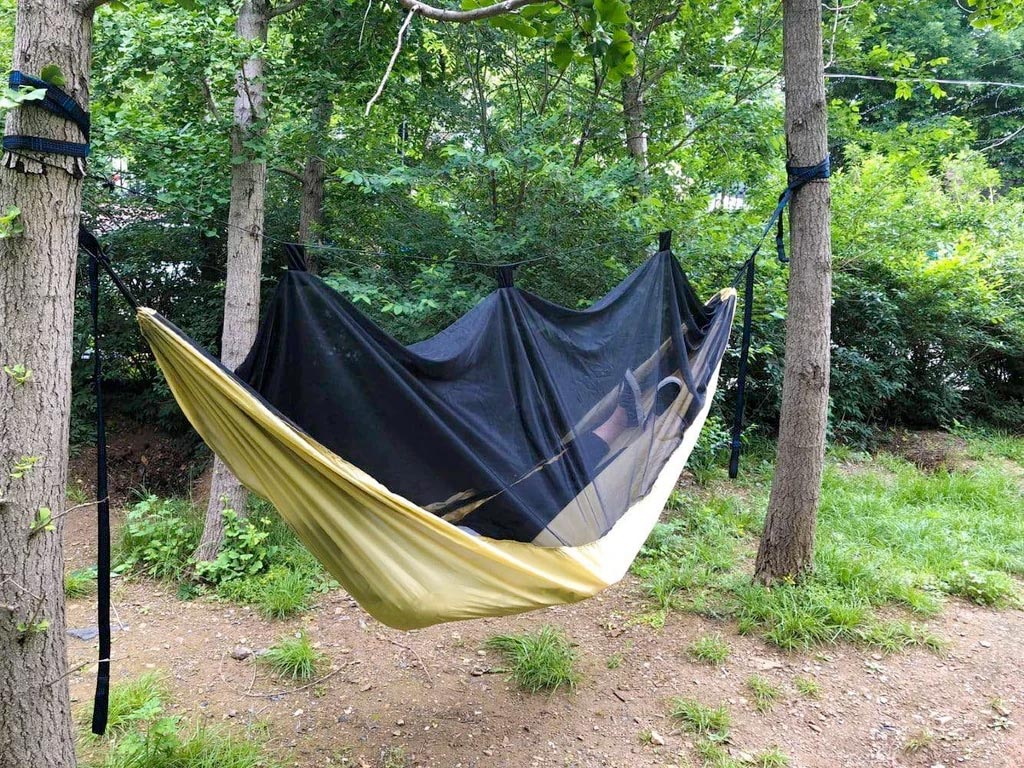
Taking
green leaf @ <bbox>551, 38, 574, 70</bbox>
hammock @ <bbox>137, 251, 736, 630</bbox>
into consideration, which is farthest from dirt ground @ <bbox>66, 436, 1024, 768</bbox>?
green leaf @ <bbox>551, 38, 574, 70</bbox>

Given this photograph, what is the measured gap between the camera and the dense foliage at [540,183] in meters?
3.37

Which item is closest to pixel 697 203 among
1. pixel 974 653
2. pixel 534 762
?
pixel 974 653

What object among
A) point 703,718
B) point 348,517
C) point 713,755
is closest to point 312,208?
point 348,517

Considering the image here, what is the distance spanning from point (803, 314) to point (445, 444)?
1754 millimetres

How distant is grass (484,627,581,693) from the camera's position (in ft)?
8.46

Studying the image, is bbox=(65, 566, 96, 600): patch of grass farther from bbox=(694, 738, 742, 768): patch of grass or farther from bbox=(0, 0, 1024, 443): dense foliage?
bbox=(694, 738, 742, 768): patch of grass

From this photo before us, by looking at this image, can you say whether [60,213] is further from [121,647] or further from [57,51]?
[121,647]

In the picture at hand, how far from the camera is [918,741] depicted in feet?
7.27

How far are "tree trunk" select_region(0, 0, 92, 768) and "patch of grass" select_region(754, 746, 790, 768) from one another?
1.92m

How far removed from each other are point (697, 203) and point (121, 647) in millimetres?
4016

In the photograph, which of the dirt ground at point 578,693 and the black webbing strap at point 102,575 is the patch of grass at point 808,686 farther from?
the black webbing strap at point 102,575

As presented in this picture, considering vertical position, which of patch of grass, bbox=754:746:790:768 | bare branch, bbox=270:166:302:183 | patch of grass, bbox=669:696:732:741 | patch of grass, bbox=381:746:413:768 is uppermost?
bare branch, bbox=270:166:302:183

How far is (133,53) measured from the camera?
2762mm

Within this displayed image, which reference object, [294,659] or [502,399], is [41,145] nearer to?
[502,399]
